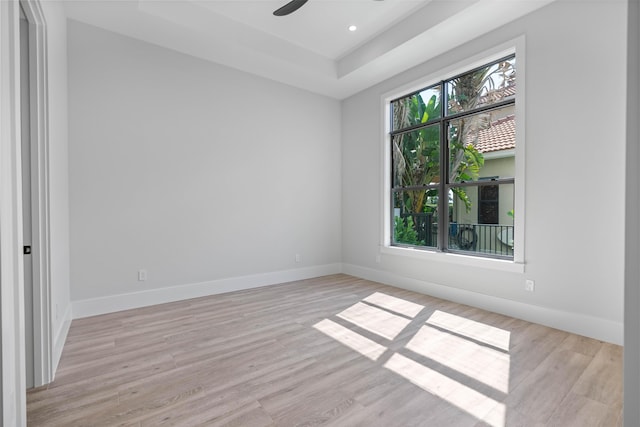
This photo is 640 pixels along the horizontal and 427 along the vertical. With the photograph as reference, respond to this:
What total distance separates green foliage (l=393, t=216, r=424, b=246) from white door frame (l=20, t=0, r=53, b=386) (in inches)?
156

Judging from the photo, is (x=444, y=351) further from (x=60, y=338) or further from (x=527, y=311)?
(x=60, y=338)

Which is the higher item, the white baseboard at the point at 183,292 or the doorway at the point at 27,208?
the doorway at the point at 27,208

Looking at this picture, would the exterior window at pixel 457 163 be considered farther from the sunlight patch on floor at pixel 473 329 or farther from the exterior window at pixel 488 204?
the sunlight patch on floor at pixel 473 329

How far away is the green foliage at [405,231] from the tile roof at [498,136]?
1386 millimetres

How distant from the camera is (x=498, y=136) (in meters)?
3.42

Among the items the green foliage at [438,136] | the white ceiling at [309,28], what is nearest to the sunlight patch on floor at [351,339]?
the green foliage at [438,136]

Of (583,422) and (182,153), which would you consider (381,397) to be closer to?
(583,422)

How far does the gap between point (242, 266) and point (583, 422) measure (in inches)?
144

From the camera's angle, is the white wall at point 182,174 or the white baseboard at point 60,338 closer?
the white baseboard at point 60,338

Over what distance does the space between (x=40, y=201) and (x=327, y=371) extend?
2.20m

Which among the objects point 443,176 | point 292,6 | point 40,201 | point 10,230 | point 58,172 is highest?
point 292,6

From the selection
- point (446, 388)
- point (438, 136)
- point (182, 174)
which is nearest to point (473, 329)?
point (446, 388)

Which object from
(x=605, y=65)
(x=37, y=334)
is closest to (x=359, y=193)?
(x=605, y=65)

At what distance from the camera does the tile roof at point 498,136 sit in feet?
10.8
